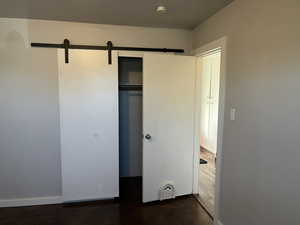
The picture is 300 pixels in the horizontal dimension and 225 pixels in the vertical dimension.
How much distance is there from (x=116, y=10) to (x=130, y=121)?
66.4 inches

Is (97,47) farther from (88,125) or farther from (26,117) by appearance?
(26,117)

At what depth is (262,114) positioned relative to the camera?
1.67 meters

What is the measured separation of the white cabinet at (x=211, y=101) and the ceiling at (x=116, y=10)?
1.97 m

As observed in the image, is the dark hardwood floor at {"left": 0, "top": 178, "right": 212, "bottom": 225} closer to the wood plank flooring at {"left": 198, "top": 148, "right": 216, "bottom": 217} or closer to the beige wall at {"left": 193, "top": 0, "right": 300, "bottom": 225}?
the wood plank flooring at {"left": 198, "top": 148, "right": 216, "bottom": 217}

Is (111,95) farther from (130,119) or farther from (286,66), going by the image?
(286,66)

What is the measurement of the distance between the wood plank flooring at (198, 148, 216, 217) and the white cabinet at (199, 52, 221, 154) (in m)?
0.43

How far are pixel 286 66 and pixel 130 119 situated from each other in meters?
2.39

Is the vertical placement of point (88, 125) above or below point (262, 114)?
below

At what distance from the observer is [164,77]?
2727 millimetres

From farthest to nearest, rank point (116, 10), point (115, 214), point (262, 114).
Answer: point (115, 214) < point (116, 10) < point (262, 114)

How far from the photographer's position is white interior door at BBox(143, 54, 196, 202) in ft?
8.86

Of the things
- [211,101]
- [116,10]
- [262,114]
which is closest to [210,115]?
[211,101]

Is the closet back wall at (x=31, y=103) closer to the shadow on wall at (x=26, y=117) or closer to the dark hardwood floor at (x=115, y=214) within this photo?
Result: the shadow on wall at (x=26, y=117)

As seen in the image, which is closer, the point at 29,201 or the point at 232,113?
the point at 232,113
